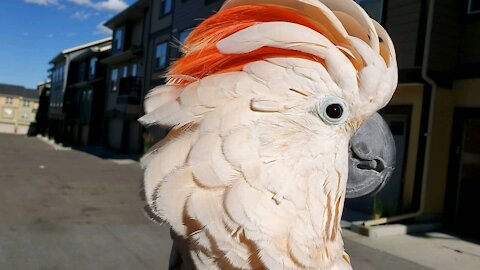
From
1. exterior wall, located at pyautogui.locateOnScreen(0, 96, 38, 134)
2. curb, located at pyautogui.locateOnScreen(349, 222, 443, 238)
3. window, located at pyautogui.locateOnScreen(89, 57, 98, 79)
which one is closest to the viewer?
curb, located at pyautogui.locateOnScreen(349, 222, 443, 238)

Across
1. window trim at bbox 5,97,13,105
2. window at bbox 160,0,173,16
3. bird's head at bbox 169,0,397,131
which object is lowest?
bird's head at bbox 169,0,397,131

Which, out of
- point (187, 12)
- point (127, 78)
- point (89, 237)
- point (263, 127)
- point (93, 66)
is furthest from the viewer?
point (93, 66)

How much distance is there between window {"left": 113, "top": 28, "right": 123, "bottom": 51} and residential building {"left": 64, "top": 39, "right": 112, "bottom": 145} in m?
1.93

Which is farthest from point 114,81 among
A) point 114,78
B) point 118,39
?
point 118,39

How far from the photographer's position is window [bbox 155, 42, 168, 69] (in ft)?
59.1

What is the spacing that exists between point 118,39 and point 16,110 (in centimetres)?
3529

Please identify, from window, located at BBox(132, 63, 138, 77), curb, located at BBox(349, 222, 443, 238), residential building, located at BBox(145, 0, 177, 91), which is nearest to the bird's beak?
curb, located at BBox(349, 222, 443, 238)

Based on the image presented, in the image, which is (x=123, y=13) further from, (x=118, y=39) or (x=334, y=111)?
(x=334, y=111)

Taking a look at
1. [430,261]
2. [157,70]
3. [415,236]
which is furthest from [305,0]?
[157,70]

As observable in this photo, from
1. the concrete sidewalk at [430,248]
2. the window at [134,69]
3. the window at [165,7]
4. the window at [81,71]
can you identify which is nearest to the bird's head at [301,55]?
the concrete sidewalk at [430,248]

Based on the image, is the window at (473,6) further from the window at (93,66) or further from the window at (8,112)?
the window at (8,112)

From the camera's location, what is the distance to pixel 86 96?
2809cm

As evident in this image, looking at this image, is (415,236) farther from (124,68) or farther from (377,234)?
(124,68)

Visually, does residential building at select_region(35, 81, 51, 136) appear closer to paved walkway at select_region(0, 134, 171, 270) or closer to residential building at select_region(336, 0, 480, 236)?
paved walkway at select_region(0, 134, 171, 270)
